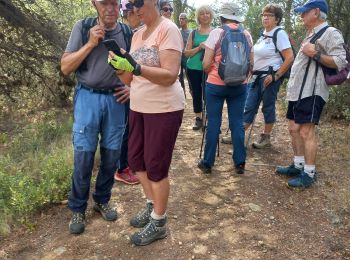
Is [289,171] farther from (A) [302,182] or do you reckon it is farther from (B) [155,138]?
(B) [155,138]

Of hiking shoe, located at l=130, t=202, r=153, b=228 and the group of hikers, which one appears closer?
the group of hikers

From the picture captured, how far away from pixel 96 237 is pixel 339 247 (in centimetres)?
210

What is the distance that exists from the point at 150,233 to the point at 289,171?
2.23 meters

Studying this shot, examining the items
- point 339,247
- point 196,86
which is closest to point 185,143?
point 196,86

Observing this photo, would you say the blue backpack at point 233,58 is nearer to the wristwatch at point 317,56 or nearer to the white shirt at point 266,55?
the wristwatch at point 317,56

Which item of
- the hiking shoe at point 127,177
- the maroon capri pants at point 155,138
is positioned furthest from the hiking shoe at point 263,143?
the maroon capri pants at point 155,138

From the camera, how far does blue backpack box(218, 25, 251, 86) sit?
4.09 m

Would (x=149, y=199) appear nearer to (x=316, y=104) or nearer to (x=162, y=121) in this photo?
(x=162, y=121)

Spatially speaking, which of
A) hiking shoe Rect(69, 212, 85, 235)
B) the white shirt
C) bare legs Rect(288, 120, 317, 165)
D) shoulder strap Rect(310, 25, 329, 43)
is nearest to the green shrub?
the white shirt

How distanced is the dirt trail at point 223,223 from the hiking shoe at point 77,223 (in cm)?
5

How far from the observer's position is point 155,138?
280 cm

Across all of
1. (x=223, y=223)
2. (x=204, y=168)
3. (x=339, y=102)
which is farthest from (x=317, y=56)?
(x=339, y=102)

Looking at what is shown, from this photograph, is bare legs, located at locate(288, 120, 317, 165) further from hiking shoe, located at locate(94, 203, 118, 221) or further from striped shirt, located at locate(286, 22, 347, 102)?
hiking shoe, located at locate(94, 203, 118, 221)

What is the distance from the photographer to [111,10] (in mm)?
3000
